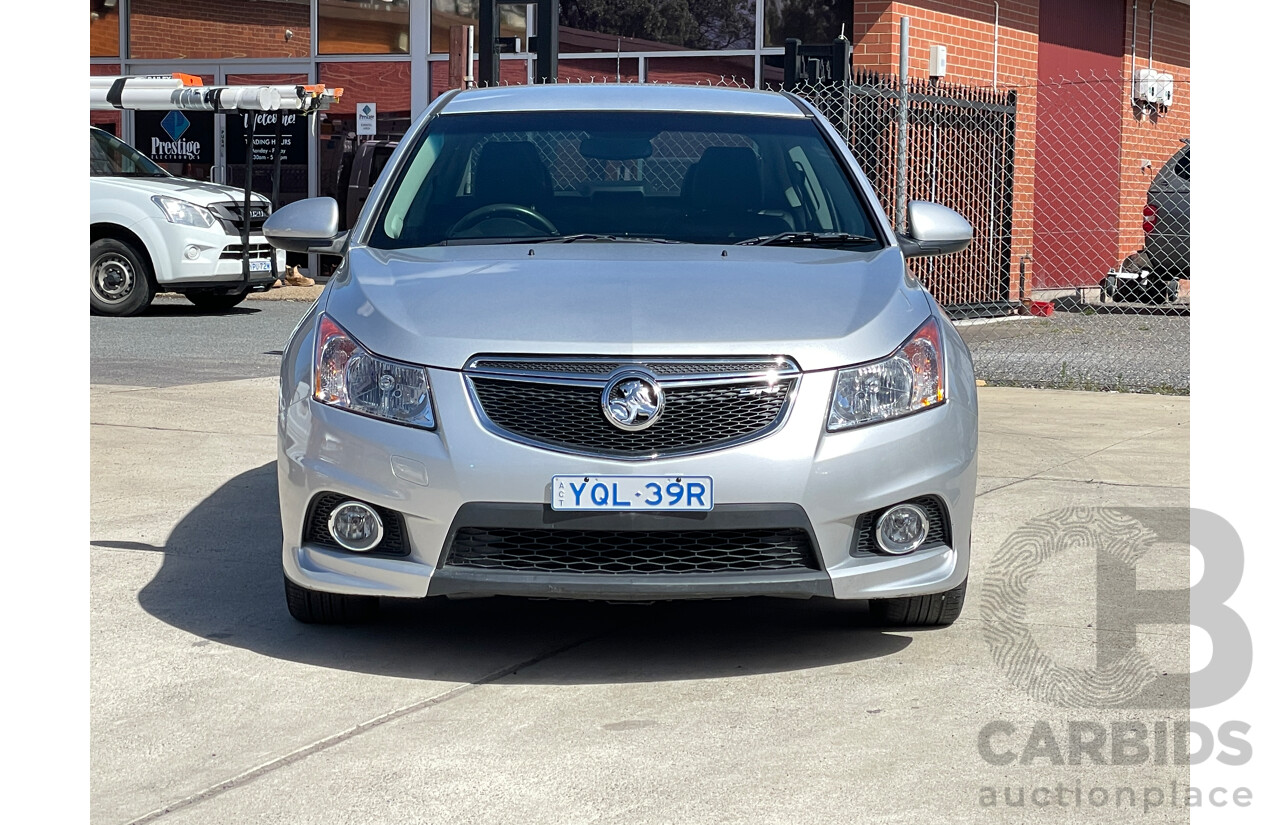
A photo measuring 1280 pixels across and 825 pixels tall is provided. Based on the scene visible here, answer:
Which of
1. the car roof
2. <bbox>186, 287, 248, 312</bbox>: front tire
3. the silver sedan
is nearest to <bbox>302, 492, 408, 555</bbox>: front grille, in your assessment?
the silver sedan


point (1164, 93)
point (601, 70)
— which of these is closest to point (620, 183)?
point (601, 70)

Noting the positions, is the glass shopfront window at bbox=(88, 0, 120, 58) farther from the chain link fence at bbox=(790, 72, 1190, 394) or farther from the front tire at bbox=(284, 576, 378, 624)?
the front tire at bbox=(284, 576, 378, 624)

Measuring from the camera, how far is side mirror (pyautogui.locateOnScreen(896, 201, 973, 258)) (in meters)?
5.73

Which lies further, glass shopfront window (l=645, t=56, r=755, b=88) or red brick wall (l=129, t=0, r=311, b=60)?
red brick wall (l=129, t=0, r=311, b=60)

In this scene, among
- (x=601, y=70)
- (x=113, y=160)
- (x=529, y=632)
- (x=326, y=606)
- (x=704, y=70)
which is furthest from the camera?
(x=601, y=70)

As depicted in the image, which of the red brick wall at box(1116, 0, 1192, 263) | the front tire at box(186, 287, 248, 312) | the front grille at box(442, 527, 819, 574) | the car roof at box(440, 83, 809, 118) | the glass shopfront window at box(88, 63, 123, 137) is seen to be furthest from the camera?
the red brick wall at box(1116, 0, 1192, 263)

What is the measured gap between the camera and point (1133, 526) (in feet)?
22.1

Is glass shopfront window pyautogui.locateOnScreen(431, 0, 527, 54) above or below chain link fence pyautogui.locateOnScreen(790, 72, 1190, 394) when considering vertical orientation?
above

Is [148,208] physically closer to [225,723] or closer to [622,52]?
[622,52]

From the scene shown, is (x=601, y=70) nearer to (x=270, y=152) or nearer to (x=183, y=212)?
(x=270, y=152)

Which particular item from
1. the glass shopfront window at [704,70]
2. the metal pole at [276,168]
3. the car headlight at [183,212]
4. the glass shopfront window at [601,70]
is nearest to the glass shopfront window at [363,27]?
the metal pole at [276,168]

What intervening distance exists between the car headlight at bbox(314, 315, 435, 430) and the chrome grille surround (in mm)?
143

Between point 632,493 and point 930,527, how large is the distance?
0.89m

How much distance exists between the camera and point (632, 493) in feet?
14.1
